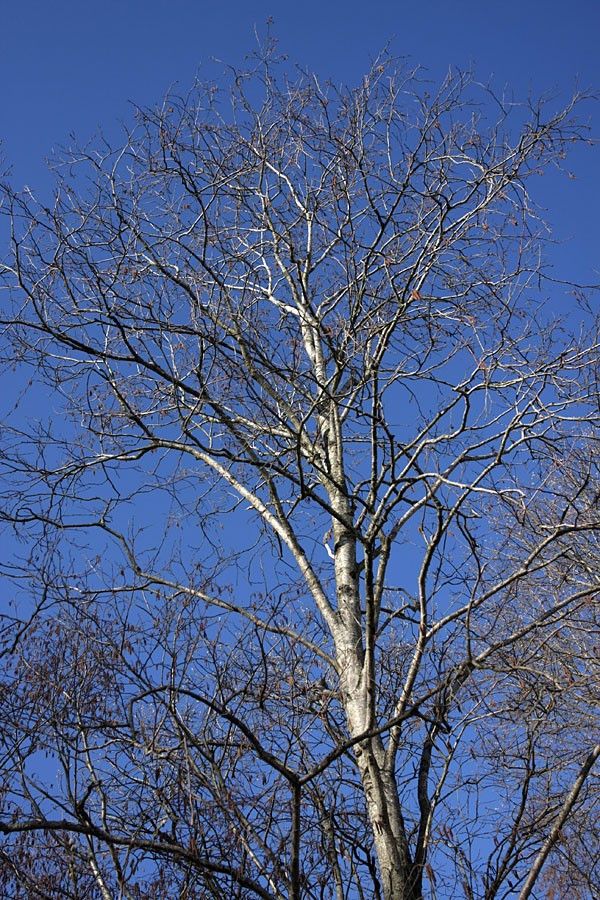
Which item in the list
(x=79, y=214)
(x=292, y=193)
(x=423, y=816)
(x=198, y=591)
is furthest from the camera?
(x=292, y=193)

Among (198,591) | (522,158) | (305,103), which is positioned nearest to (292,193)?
(305,103)

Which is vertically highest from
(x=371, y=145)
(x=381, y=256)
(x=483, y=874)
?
(x=371, y=145)

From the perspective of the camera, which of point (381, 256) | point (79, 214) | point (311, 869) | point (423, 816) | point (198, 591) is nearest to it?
point (311, 869)

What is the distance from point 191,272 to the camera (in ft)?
21.9

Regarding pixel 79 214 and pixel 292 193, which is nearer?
pixel 79 214

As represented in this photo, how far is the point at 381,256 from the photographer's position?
645cm

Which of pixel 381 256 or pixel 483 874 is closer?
pixel 483 874

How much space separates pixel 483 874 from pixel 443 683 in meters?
1.04

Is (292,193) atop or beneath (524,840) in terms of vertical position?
atop

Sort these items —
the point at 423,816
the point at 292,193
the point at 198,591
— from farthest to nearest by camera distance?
the point at 292,193
the point at 198,591
the point at 423,816

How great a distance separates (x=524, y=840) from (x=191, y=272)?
4.56 meters

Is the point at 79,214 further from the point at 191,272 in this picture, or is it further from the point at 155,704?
the point at 155,704

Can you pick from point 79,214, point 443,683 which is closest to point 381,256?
point 79,214

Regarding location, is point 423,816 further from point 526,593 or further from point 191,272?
point 526,593
